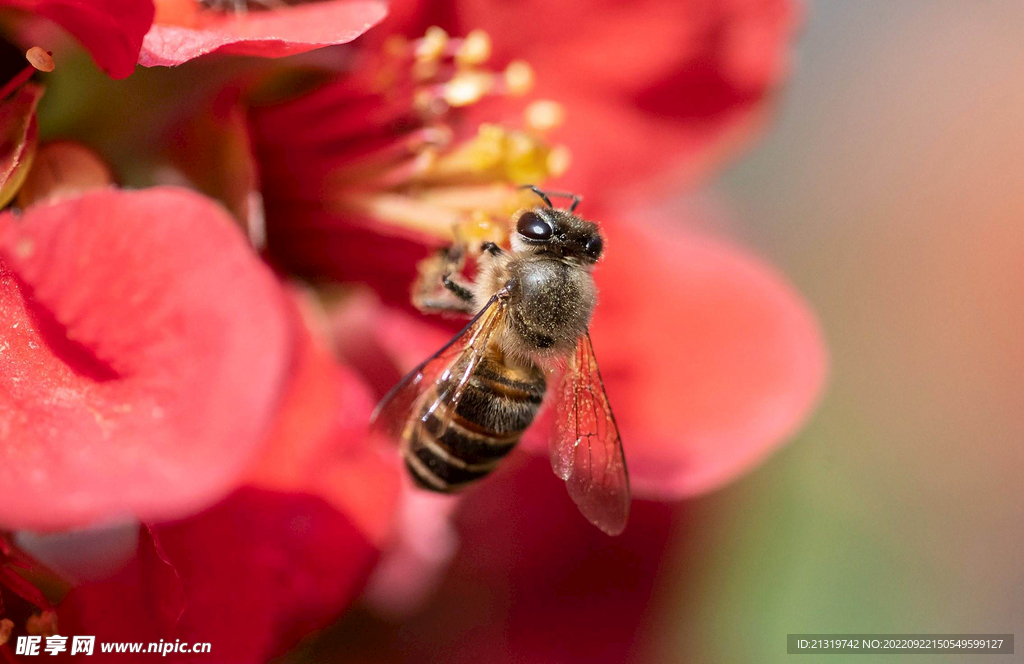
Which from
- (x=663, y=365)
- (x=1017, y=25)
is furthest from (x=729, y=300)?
(x=1017, y=25)

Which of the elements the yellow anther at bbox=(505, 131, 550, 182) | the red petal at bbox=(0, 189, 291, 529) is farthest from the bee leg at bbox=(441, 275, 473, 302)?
the red petal at bbox=(0, 189, 291, 529)

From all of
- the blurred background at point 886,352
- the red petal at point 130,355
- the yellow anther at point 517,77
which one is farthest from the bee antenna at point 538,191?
the blurred background at point 886,352

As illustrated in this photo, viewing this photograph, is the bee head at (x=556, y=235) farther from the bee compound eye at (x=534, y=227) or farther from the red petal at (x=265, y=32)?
the red petal at (x=265, y=32)

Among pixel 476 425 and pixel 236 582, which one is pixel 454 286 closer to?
pixel 476 425

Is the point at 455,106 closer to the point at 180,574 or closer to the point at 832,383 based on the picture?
the point at 180,574

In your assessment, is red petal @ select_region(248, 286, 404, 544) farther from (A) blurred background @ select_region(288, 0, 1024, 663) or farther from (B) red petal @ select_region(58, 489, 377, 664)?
(A) blurred background @ select_region(288, 0, 1024, 663)
